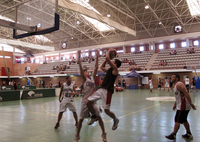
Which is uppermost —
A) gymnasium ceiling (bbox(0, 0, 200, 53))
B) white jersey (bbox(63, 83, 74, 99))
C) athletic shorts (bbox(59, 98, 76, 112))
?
gymnasium ceiling (bbox(0, 0, 200, 53))

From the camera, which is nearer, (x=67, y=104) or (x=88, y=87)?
(x=88, y=87)

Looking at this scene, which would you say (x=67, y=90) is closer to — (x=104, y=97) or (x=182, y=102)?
(x=104, y=97)

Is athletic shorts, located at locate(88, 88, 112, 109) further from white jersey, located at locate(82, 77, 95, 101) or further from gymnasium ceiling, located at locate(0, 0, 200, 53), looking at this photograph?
gymnasium ceiling, located at locate(0, 0, 200, 53)

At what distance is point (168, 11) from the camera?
2750 cm

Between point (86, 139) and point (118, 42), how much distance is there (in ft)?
114

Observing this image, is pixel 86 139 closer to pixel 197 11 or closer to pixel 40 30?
pixel 40 30

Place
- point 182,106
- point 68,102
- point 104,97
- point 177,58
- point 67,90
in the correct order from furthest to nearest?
point 177,58
point 67,90
point 68,102
point 182,106
point 104,97

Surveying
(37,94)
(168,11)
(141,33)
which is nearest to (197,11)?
(168,11)

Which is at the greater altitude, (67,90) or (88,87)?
(88,87)

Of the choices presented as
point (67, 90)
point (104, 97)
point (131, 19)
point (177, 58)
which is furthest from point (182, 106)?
point (131, 19)

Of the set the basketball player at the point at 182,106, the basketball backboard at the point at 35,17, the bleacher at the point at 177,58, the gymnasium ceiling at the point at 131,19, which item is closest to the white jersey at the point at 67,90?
the basketball backboard at the point at 35,17

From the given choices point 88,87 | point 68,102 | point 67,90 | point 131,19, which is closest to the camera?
point 88,87

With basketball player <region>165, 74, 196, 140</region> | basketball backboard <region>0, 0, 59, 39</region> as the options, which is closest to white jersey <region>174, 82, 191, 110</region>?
basketball player <region>165, 74, 196, 140</region>

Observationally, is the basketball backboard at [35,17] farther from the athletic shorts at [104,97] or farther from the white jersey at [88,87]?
the athletic shorts at [104,97]
